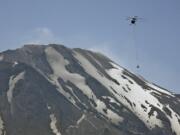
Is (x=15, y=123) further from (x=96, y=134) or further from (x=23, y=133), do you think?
(x=96, y=134)

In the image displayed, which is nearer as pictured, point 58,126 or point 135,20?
point 135,20

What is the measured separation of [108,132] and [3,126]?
1658 inches

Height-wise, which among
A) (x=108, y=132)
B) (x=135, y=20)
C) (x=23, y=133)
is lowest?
(x=135, y=20)

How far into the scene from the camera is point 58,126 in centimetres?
19925

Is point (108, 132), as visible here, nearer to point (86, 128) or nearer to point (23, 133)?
point (86, 128)

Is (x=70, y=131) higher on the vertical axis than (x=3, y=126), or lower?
lower

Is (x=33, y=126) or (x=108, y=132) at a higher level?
(x=33, y=126)

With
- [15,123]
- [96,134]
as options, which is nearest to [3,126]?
[15,123]

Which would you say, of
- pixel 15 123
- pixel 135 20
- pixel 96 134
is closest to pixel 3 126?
pixel 15 123

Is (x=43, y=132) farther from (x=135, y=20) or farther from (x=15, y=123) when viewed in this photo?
(x=135, y=20)

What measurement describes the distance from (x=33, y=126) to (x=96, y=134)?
25653 mm

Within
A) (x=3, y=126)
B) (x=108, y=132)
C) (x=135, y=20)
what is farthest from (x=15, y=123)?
(x=135, y=20)

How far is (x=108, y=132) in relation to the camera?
655ft

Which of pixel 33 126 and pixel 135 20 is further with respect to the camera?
pixel 33 126
